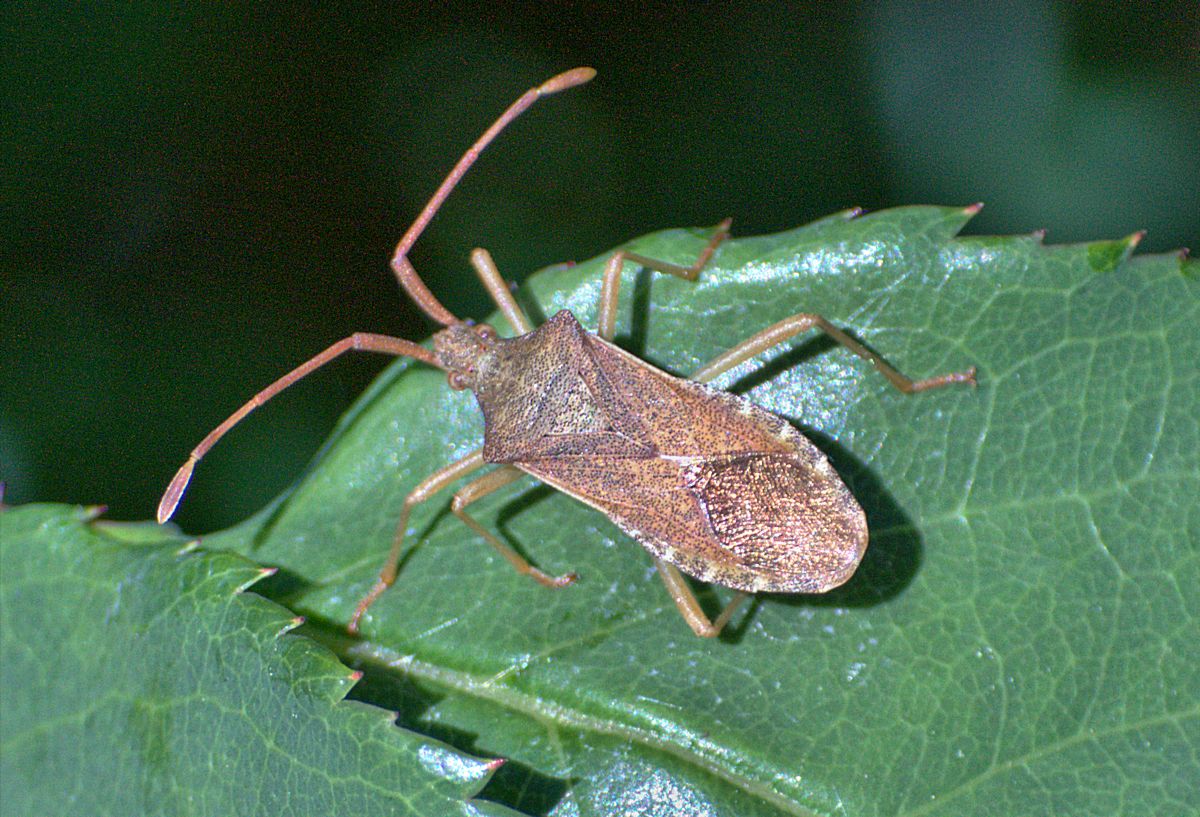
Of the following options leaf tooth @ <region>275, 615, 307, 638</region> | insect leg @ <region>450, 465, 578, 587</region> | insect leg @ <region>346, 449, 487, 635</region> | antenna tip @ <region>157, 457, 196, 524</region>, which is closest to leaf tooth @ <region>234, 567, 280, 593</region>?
leaf tooth @ <region>275, 615, 307, 638</region>

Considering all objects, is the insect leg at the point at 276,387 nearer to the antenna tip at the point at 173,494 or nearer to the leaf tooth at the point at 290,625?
the antenna tip at the point at 173,494

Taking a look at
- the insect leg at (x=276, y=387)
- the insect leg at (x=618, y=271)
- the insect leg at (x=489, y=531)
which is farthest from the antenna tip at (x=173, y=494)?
the insect leg at (x=618, y=271)

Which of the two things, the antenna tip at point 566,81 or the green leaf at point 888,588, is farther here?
the antenna tip at point 566,81

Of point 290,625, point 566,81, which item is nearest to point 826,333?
point 566,81

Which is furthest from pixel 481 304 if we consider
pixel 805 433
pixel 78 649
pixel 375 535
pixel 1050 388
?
pixel 1050 388

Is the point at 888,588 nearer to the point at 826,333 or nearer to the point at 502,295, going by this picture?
the point at 826,333

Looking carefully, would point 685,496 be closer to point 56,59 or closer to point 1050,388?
point 1050,388

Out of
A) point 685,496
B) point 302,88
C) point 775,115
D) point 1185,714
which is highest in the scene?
point 302,88
